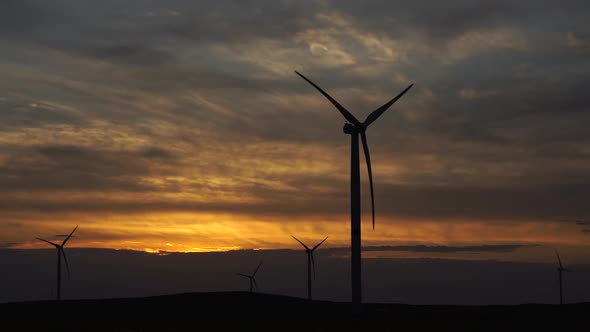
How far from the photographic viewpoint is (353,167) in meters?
98.4

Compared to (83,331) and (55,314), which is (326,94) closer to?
(83,331)

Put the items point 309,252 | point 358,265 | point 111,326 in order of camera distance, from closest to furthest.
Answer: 1. point 358,265
2. point 111,326
3. point 309,252

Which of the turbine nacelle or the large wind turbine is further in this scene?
the turbine nacelle

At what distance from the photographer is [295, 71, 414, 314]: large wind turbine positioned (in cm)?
9388

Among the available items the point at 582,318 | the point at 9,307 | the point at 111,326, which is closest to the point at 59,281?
the point at 9,307

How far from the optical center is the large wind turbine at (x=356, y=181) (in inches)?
3696

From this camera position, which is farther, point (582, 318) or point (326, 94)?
point (582, 318)

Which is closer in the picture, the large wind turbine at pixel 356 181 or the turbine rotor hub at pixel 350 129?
the large wind turbine at pixel 356 181

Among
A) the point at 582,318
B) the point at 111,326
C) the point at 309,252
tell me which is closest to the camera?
the point at 111,326

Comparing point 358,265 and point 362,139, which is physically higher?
point 362,139

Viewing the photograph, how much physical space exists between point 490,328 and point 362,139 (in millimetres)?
31836

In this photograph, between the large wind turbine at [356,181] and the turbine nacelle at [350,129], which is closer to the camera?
the large wind turbine at [356,181]

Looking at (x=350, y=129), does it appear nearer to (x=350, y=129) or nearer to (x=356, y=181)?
(x=350, y=129)

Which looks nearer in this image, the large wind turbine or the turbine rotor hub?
the large wind turbine
